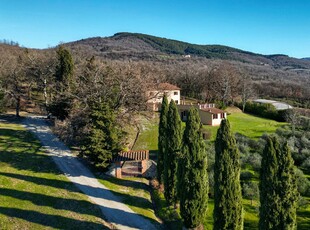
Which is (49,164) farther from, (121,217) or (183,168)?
(183,168)

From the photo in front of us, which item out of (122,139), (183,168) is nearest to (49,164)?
(122,139)

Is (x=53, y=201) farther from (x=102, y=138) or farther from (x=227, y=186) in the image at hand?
(x=227, y=186)

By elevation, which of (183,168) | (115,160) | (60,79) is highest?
(60,79)

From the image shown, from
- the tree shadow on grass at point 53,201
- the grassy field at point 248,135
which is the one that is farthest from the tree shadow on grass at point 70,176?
the grassy field at point 248,135

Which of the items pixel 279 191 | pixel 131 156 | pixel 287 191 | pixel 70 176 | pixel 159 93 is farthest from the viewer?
pixel 159 93

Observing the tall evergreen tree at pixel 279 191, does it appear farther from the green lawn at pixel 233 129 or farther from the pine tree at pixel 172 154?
the green lawn at pixel 233 129

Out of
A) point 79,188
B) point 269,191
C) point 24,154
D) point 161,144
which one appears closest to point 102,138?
point 79,188
